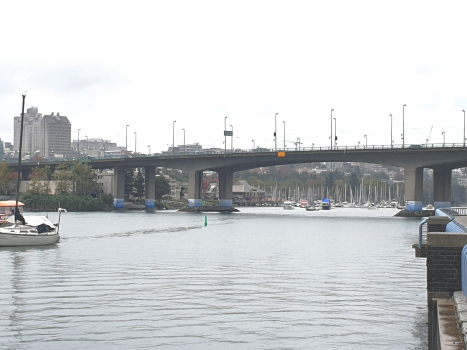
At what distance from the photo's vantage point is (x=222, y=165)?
6255 inches

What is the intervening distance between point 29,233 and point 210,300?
3250 centimetres

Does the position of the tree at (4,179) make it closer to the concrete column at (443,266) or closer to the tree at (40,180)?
the tree at (40,180)

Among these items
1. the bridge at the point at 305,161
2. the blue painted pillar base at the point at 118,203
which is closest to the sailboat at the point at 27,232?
the bridge at the point at 305,161

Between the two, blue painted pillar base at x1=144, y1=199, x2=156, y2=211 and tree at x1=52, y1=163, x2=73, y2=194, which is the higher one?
tree at x1=52, y1=163, x2=73, y2=194

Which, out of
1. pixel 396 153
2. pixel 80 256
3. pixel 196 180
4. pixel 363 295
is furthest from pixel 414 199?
pixel 363 295

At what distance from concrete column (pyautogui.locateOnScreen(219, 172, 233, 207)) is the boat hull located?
11812cm

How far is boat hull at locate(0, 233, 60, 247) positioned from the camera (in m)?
57.4

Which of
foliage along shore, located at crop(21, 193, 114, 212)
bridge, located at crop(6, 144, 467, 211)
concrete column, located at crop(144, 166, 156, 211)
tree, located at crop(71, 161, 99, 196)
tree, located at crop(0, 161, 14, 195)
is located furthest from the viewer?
concrete column, located at crop(144, 166, 156, 211)

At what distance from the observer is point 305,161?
149 meters

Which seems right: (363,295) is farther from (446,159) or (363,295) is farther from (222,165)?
Answer: (222,165)

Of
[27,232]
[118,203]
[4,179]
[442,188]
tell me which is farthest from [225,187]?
[27,232]

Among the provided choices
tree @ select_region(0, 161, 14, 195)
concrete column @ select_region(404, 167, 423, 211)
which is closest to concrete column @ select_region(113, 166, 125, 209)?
tree @ select_region(0, 161, 14, 195)

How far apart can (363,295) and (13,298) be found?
15.5 m

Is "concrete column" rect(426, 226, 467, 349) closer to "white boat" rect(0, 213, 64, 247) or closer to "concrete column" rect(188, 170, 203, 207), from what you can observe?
"white boat" rect(0, 213, 64, 247)
